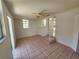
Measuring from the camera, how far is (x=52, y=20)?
5898mm

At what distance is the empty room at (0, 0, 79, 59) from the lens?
248 cm

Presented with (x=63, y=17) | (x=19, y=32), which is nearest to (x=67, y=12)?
(x=63, y=17)

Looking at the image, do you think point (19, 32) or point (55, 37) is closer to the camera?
point (55, 37)

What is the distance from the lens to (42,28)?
796 cm

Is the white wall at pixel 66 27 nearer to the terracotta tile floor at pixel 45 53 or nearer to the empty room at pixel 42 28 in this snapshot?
the empty room at pixel 42 28

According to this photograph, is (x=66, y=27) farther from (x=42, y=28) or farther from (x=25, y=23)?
(x=25, y=23)

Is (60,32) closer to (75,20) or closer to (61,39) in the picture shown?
(61,39)

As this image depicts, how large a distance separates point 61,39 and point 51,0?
334cm

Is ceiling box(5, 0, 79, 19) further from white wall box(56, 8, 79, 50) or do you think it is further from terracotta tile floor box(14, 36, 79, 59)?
terracotta tile floor box(14, 36, 79, 59)

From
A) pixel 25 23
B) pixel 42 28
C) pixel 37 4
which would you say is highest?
pixel 37 4

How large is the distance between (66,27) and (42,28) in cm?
355

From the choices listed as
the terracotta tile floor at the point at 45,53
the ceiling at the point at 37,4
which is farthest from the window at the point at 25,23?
the ceiling at the point at 37,4

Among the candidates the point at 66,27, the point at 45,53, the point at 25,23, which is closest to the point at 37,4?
the point at 45,53

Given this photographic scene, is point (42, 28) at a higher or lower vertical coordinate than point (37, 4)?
lower
